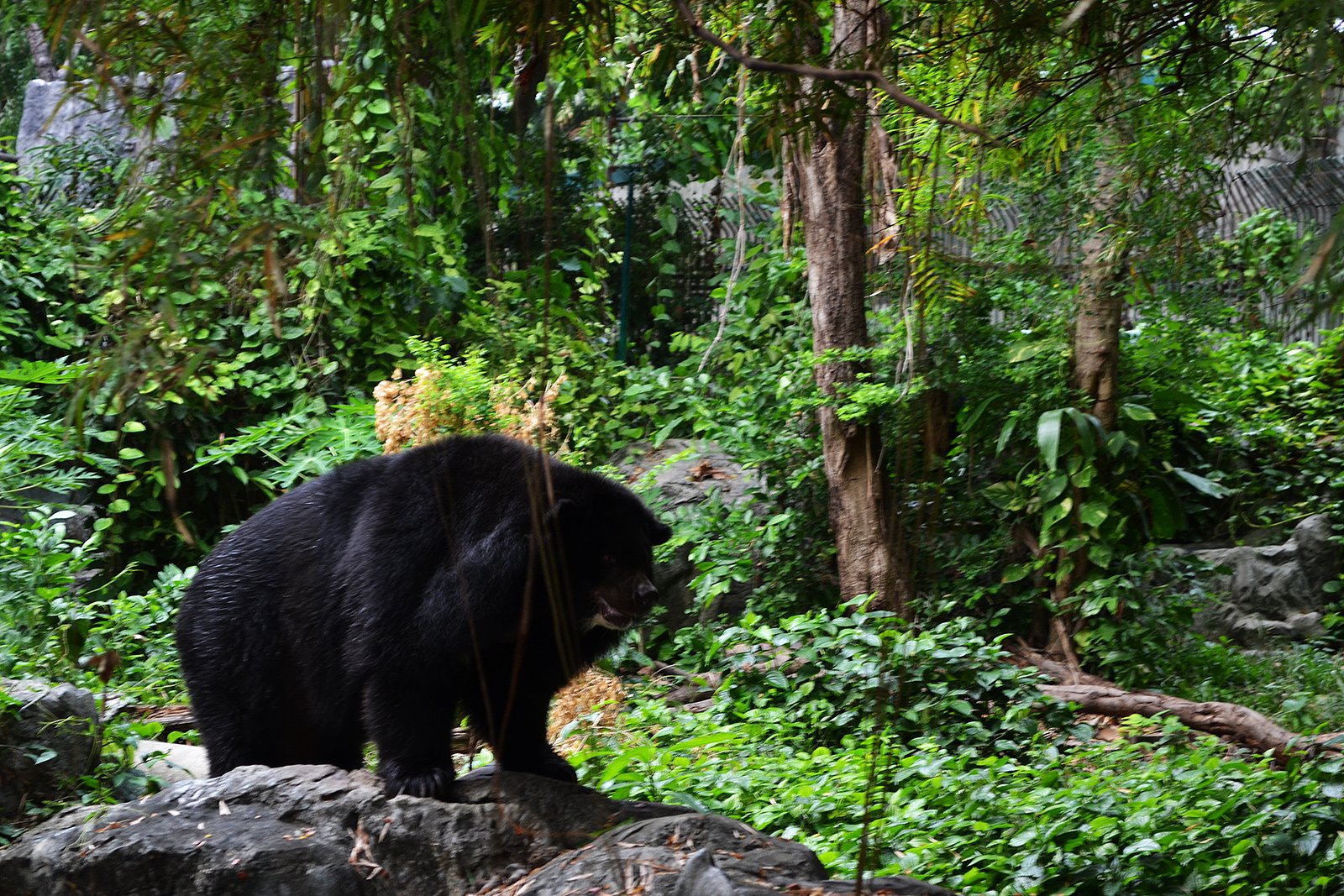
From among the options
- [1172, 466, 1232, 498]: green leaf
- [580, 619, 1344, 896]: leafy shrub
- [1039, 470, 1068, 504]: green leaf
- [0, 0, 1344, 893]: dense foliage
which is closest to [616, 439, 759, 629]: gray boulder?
[0, 0, 1344, 893]: dense foliage

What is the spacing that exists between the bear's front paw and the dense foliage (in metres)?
0.90

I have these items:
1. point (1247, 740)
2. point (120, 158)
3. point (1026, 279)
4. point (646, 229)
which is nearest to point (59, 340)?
point (120, 158)

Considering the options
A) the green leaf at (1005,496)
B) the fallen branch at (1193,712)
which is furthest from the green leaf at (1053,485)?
the fallen branch at (1193,712)

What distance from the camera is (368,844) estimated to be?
312 cm

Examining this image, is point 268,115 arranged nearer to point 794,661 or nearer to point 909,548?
point 794,661

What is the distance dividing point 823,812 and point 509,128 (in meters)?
7.12

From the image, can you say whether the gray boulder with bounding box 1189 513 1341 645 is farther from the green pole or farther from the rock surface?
the rock surface

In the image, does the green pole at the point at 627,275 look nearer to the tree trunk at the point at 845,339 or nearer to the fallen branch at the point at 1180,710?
the tree trunk at the point at 845,339

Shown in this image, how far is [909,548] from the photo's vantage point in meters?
6.59

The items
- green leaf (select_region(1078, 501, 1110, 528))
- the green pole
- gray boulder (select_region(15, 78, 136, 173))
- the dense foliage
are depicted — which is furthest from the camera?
the green pole

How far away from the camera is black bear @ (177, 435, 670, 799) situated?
11.0ft

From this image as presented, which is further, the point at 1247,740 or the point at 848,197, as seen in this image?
the point at 848,197

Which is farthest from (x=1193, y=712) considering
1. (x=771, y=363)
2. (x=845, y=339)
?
(x=771, y=363)

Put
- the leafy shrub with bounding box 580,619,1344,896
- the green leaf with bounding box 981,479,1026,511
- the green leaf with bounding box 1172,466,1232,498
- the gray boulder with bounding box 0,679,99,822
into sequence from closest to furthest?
1. the leafy shrub with bounding box 580,619,1344,896
2. the gray boulder with bounding box 0,679,99,822
3. the green leaf with bounding box 981,479,1026,511
4. the green leaf with bounding box 1172,466,1232,498
